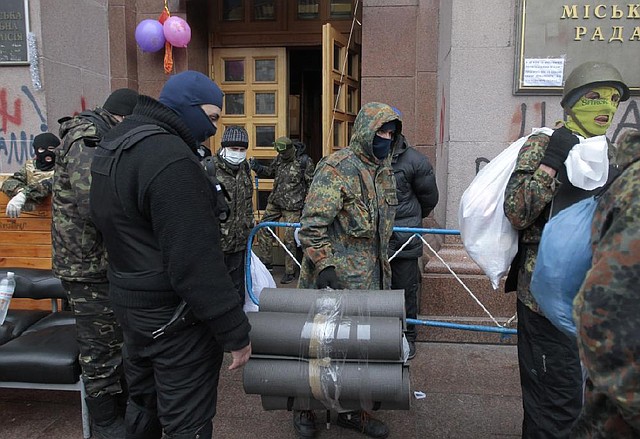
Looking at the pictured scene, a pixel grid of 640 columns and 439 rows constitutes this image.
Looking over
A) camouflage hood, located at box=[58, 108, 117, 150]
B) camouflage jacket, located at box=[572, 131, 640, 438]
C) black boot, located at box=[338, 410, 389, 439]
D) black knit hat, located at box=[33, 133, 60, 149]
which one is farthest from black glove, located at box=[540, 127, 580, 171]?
black knit hat, located at box=[33, 133, 60, 149]

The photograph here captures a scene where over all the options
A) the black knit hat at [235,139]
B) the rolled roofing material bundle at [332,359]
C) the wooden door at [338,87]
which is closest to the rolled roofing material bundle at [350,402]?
the rolled roofing material bundle at [332,359]

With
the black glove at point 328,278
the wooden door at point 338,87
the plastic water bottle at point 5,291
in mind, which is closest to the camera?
the black glove at point 328,278

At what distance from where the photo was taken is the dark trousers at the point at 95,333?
119 inches

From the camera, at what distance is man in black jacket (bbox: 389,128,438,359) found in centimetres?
435

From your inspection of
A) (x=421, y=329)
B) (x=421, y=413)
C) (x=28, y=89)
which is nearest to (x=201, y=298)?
(x=421, y=413)

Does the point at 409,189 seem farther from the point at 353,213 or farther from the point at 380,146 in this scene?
the point at 353,213

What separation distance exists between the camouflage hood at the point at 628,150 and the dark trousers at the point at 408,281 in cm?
310

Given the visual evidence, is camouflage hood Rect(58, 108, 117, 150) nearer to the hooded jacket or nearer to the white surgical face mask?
the hooded jacket

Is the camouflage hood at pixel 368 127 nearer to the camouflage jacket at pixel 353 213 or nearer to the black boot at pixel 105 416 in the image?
the camouflage jacket at pixel 353 213

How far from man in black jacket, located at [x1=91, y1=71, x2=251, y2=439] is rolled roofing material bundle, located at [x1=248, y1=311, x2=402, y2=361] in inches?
10.2

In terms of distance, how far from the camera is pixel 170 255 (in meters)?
1.96

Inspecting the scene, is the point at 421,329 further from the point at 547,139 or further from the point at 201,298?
the point at 201,298

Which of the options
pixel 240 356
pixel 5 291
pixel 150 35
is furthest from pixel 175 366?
pixel 150 35

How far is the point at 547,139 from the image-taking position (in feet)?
7.90
